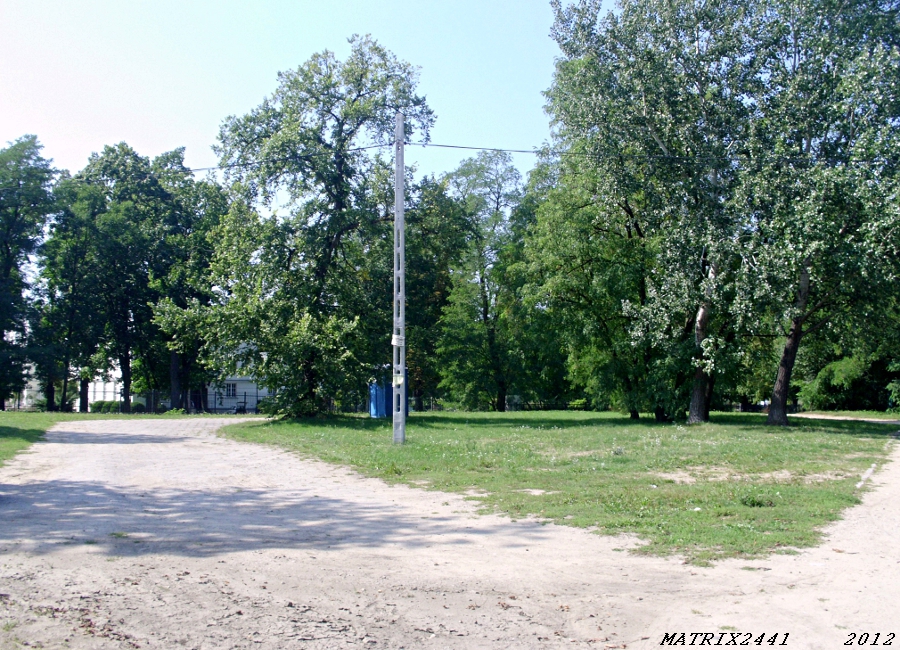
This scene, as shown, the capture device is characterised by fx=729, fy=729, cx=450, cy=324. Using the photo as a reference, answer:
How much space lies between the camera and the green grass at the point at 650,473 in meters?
8.46

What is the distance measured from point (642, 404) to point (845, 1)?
16.6 m

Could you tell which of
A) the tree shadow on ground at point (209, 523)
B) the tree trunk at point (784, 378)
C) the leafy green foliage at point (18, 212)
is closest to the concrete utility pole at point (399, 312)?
the tree shadow on ground at point (209, 523)

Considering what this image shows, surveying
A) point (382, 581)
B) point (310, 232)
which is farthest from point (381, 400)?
point (382, 581)

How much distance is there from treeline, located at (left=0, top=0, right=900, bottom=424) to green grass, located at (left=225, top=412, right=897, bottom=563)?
463 cm

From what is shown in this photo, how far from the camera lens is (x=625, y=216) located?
2992 cm

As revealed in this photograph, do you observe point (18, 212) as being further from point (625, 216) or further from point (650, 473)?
point (650, 473)

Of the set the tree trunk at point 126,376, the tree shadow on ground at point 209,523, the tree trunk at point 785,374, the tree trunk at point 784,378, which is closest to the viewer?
the tree shadow on ground at point 209,523

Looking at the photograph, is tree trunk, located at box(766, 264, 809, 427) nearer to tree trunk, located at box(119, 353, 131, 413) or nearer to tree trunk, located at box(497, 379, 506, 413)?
tree trunk, located at box(497, 379, 506, 413)

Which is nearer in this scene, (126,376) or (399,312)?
(399,312)

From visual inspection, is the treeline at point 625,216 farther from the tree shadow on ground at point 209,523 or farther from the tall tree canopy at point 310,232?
the tree shadow on ground at point 209,523

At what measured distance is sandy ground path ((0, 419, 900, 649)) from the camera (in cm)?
506

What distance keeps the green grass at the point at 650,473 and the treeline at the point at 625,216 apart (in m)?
4.63

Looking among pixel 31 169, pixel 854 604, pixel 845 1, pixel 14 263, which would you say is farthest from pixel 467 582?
pixel 14 263

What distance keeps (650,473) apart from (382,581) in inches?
322
